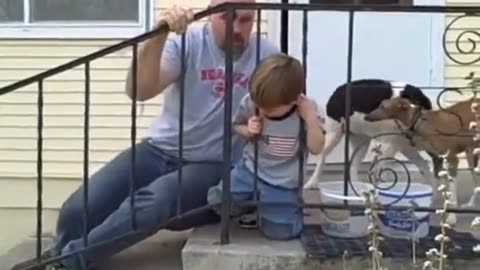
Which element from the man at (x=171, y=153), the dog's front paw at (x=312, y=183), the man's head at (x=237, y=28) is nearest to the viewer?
the man at (x=171, y=153)

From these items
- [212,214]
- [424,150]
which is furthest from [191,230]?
[424,150]

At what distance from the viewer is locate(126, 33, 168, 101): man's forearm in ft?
13.3

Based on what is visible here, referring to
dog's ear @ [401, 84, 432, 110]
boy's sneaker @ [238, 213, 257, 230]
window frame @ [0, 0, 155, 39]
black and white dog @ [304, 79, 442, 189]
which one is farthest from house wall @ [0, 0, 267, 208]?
boy's sneaker @ [238, 213, 257, 230]

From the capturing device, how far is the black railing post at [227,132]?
13.0 feet

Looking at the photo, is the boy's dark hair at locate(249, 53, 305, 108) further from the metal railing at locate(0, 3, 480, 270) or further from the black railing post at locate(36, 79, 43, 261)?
the black railing post at locate(36, 79, 43, 261)

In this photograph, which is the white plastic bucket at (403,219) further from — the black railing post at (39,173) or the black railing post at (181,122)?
the black railing post at (39,173)

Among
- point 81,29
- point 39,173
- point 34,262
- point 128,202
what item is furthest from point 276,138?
point 81,29

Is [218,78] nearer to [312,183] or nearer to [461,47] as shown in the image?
[312,183]

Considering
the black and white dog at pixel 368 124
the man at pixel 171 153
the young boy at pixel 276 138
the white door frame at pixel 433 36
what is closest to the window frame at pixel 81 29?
the white door frame at pixel 433 36

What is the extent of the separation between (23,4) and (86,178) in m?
2.60

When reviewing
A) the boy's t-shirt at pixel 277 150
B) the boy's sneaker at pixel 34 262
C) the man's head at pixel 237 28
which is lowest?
the boy's sneaker at pixel 34 262

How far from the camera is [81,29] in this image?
626 centimetres

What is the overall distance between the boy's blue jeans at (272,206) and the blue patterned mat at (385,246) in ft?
0.26

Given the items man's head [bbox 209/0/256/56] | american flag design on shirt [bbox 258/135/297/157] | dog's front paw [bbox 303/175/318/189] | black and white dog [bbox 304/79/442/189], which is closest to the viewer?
american flag design on shirt [bbox 258/135/297/157]
